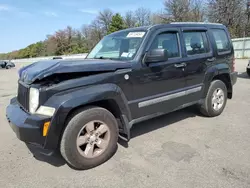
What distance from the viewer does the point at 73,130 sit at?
289cm

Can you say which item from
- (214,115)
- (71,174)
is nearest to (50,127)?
(71,174)

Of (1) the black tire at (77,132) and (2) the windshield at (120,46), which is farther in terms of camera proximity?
(2) the windshield at (120,46)

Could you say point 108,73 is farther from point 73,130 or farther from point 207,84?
point 207,84

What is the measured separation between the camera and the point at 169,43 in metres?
4.07

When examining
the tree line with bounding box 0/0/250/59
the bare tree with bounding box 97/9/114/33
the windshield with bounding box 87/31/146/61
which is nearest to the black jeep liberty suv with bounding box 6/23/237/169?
the windshield with bounding box 87/31/146/61

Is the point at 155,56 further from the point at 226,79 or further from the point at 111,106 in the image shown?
the point at 226,79

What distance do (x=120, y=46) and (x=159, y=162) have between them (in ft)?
6.78

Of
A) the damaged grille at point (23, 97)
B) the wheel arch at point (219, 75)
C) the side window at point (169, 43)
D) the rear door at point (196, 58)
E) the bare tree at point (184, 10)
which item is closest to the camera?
Answer: the damaged grille at point (23, 97)

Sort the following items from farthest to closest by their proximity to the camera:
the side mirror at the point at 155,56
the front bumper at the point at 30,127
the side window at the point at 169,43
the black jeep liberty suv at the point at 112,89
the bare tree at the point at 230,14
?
the bare tree at the point at 230,14, the side window at the point at 169,43, the side mirror at the point at 155,56, the black jeep liberty suv at the point at 112,89, the front bumper at the point at 30,127

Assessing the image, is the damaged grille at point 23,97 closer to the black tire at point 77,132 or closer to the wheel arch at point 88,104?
the wheel arch at point 88,104

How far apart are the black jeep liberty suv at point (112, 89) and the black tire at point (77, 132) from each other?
A: 0.04 ft

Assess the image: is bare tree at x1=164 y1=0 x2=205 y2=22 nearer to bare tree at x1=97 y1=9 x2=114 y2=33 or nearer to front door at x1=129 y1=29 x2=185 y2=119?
bare tree at x1=97 y1=9 x2=114 y2=33

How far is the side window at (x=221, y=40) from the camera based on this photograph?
499 centimetres

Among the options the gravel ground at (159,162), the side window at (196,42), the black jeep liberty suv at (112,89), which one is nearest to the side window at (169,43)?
the black jeep liberty suv at (112,89)
